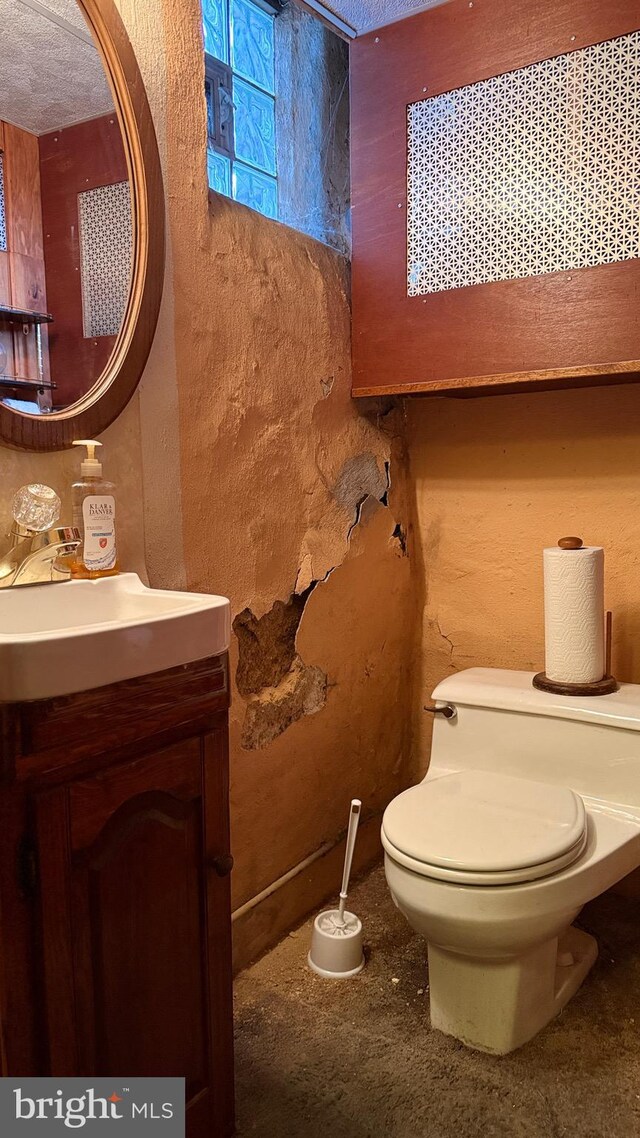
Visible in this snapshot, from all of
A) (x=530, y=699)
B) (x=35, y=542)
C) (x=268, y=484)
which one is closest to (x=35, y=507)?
(x=35, y=542)

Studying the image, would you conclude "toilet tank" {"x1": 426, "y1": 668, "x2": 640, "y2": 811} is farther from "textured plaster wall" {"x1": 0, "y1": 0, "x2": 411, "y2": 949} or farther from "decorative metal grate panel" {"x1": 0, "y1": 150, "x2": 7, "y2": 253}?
"decorative metal grate panel" {"x1": 0, "y1": 150, "x2": 7, "y2": 253}

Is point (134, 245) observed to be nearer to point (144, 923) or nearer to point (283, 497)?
point (283, 497)

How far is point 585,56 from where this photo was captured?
1.49m

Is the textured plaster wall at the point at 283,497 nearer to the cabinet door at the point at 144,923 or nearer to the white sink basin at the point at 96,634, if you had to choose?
the white sink basin at the point at 96,634

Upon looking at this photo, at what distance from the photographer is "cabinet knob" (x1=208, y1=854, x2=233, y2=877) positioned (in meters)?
1.04

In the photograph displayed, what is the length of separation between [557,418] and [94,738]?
4.69 feet

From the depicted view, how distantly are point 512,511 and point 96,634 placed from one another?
136 centimetres

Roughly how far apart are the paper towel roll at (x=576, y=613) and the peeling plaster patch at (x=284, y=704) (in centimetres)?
55

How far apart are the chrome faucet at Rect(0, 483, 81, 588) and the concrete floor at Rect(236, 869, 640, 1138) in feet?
3.05

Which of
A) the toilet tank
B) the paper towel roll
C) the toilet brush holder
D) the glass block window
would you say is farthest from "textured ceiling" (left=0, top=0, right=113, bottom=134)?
the toilet brush holder

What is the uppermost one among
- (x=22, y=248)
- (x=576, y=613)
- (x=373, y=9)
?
(x=373, y=9)

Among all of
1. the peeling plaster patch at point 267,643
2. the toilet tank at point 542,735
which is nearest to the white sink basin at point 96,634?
the peeling plaster patch at point 267,643

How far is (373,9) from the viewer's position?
1695mm

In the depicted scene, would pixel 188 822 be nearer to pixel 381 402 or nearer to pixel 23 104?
pixel 23 104
